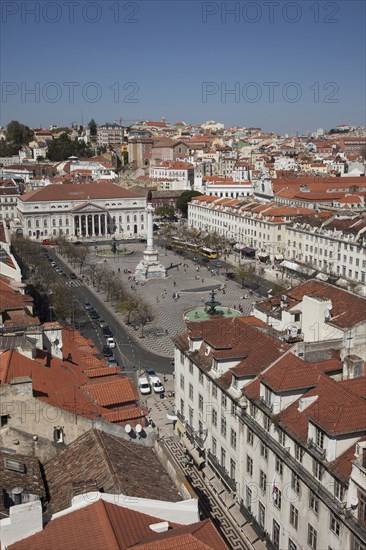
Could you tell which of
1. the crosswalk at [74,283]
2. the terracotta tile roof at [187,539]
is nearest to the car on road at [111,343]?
the crosswalk at [74,283]

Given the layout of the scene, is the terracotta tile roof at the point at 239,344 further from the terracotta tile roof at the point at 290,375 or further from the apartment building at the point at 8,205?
the apartment building at the point at 8,205

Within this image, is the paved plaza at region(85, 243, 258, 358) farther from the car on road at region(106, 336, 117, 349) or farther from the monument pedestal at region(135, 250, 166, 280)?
the car on road at region(106, 336, 117, 349)

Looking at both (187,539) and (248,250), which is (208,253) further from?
(187,539)

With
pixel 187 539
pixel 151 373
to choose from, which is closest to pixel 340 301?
pixel 151 373

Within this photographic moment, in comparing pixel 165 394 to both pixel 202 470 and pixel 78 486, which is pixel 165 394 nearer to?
pixel 202 470

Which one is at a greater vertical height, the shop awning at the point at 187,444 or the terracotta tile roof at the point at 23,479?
the terracotta tile roof at the point at 23,479

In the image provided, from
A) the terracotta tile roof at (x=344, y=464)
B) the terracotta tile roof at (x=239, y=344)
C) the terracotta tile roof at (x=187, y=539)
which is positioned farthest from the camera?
the terracotta tile roof at (x=239, y=344)

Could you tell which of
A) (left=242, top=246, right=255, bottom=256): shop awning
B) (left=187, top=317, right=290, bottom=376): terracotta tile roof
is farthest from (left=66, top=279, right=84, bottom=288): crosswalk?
(left=187, top=317, right=290, bottom=376): terracotta tile roof
